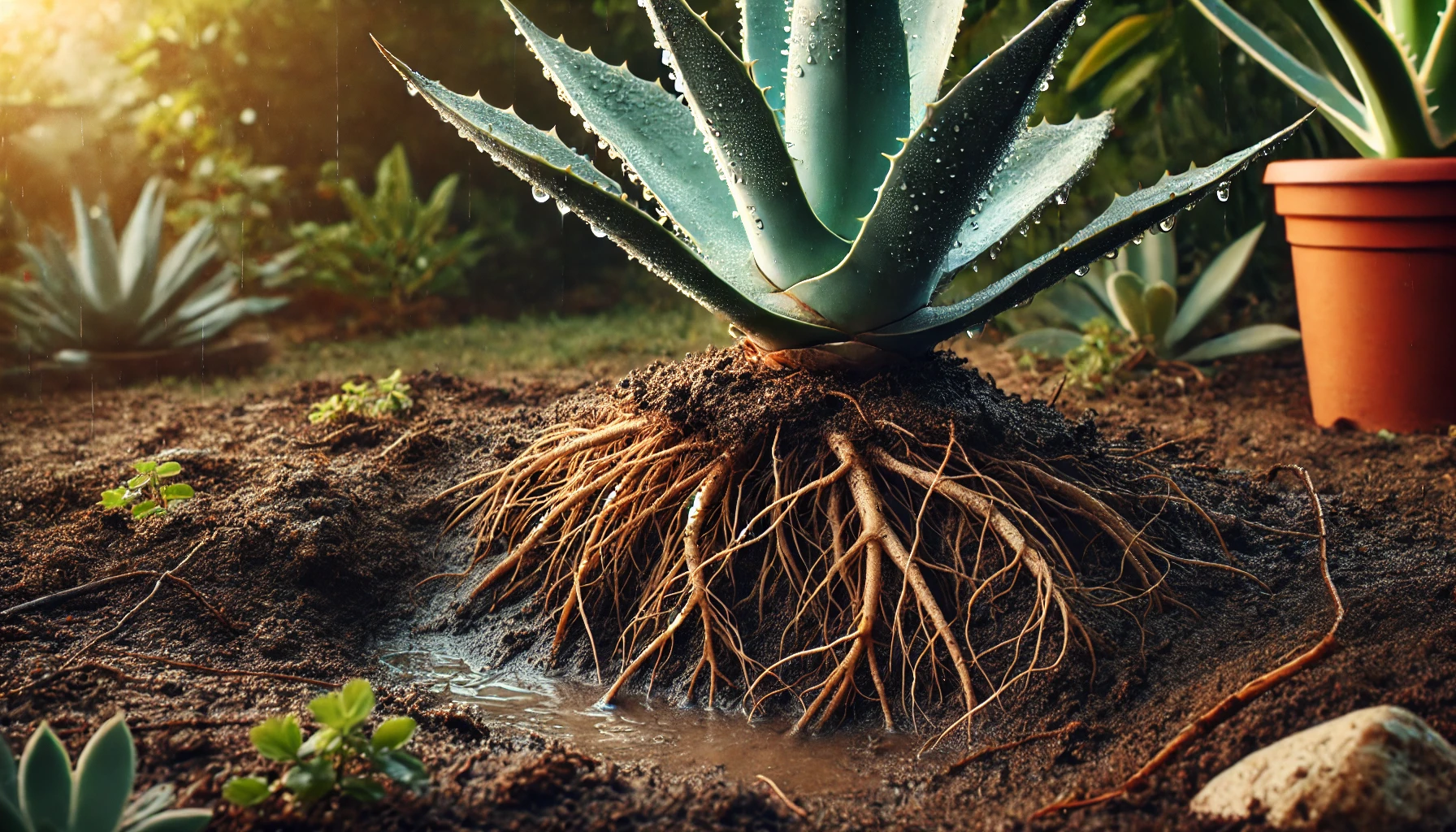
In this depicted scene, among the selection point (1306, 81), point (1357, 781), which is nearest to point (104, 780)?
point (1357, 781)

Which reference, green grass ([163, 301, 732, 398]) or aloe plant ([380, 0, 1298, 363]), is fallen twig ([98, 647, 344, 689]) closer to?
aloe plant ([380, 0, 1298, 363])

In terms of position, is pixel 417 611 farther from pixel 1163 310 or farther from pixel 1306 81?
pixel 1306 81

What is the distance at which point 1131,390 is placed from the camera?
3.57 m

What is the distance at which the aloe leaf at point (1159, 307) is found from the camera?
3.55 m

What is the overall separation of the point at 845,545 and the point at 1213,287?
2312 millimetres

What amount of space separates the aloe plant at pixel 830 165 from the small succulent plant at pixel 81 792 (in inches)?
42.1

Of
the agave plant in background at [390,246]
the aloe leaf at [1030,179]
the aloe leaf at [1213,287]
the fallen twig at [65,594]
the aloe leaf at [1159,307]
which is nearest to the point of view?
the fallen twig at [65,594]

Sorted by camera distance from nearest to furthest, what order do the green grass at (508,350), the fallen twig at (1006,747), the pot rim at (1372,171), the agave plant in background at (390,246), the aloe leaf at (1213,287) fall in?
the fallen twig at (1006,747), the pot rim at (1372,171), the aloe leaf at (1213,287), the green grass at (508,350), the agave plant in background at (390,246)

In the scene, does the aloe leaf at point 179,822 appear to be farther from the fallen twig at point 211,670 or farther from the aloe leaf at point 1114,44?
the aloe leaf at point 1114,44

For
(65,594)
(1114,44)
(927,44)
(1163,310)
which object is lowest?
(65,594)

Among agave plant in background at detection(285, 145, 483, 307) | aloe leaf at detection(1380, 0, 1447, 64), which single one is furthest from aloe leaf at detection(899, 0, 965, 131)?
agave plant in background at detection(285, 145, 483, 307)

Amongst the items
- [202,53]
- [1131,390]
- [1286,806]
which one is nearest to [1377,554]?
[1286,806]

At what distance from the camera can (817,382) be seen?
83.4 inches

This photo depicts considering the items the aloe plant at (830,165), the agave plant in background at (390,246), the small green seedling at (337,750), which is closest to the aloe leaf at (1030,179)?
the aloe plant at (830,165)
